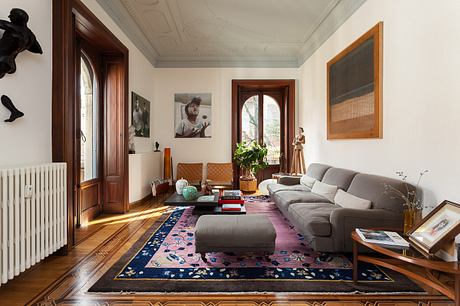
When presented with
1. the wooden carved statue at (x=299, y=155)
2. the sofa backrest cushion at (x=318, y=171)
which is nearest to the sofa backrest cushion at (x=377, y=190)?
the sofa backrest cushion at (x=318, y=171)

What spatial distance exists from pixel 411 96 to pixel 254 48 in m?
4.46

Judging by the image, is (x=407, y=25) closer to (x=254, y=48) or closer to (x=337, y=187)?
(x=337, y=187)

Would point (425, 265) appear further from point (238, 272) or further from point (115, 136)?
point (115, 136)

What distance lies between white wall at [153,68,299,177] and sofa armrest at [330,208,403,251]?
489 cm

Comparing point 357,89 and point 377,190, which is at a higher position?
point 357,89

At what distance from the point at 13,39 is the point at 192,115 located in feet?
16.9

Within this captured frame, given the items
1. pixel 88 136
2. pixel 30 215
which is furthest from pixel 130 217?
pixel 30 215

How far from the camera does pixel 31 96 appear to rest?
276 cm

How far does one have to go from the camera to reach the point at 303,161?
6.65m

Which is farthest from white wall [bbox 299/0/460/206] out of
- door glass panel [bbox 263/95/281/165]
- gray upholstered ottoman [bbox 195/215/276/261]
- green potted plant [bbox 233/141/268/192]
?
door glass panel [bbox 263/95/281/165]

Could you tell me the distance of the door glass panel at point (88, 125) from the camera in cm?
455

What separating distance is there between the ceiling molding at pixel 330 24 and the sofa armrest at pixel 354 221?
3191 mm

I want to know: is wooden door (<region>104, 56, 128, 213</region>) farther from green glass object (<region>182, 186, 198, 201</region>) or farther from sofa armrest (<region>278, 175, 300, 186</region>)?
sofa armrest (<region>278, 175, 300, 186</region>)

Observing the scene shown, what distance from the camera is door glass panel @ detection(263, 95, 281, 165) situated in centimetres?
805
